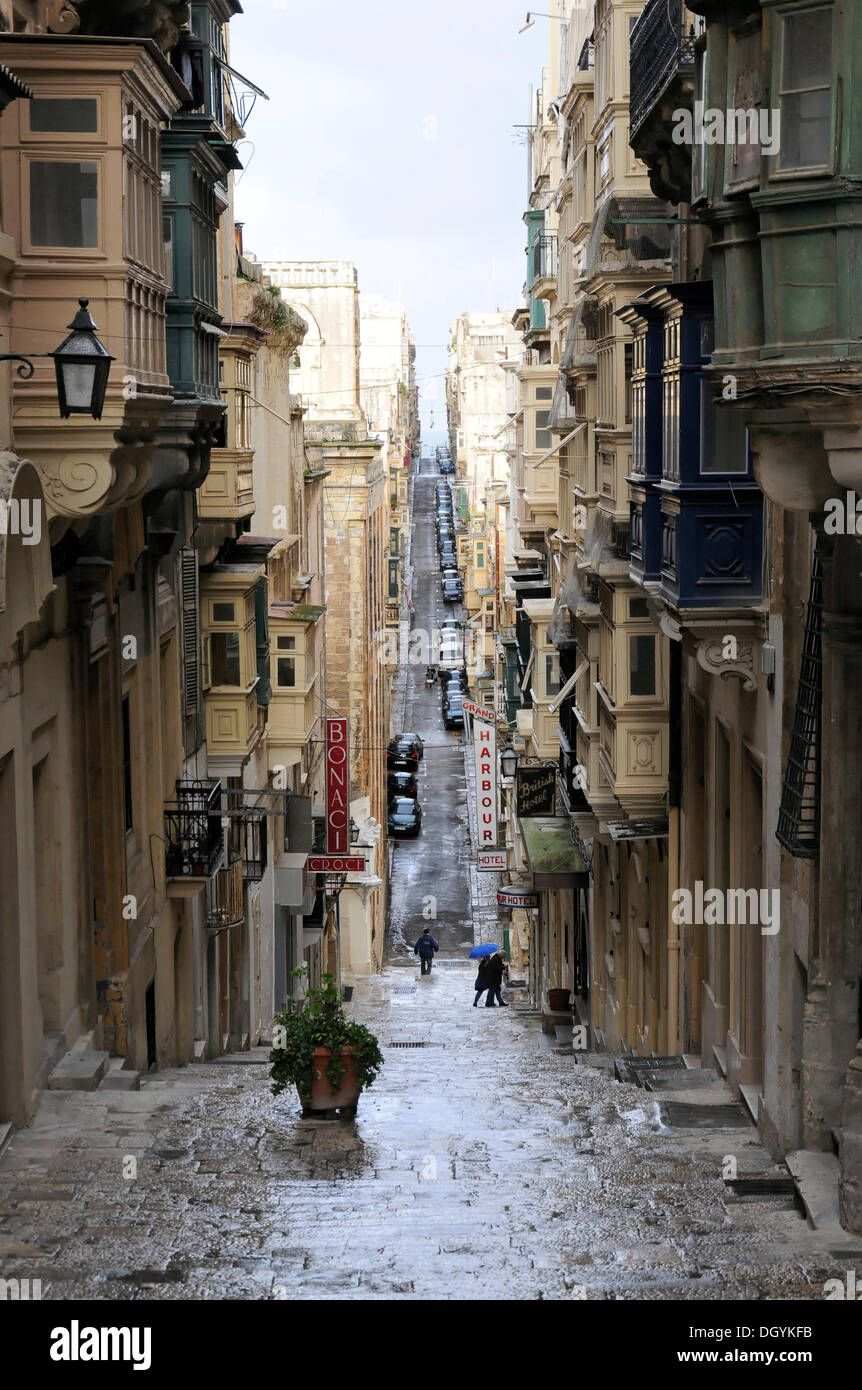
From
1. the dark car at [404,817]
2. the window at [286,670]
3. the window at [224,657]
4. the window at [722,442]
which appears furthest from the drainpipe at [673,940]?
the dark car at [404,817]

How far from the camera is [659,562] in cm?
1606

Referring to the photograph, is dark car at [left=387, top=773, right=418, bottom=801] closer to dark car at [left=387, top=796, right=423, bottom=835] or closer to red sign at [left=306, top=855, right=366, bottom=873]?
dark car at [left=387, top=796, right=423, bottom=835]

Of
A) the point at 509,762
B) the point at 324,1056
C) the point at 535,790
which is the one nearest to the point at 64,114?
the point at 324,1056

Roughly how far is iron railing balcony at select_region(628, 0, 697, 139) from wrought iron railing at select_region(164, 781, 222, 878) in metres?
9.42

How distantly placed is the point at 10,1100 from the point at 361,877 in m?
33.7

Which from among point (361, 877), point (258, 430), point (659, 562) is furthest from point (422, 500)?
point (659, 562)

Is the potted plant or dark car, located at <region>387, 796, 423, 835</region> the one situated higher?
the potted plant

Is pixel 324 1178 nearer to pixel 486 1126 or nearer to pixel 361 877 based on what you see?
pixel 486 1126

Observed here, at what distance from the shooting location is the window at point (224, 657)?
25.1 m

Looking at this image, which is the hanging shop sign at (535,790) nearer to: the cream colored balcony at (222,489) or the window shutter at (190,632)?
the window shutter at (190,632)

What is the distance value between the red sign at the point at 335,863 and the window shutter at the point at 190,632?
9687 mm

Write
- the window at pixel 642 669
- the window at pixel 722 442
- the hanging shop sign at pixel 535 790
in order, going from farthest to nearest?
the hanging shop sign at pixel 535 790 < the window at pixel 642 669 < the window at pixel 722 442

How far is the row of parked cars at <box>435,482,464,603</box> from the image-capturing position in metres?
128

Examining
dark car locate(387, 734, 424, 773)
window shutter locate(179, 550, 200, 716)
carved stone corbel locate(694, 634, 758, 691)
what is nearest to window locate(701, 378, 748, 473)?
carved stone corbel locate(694, 634, 758, 691)
